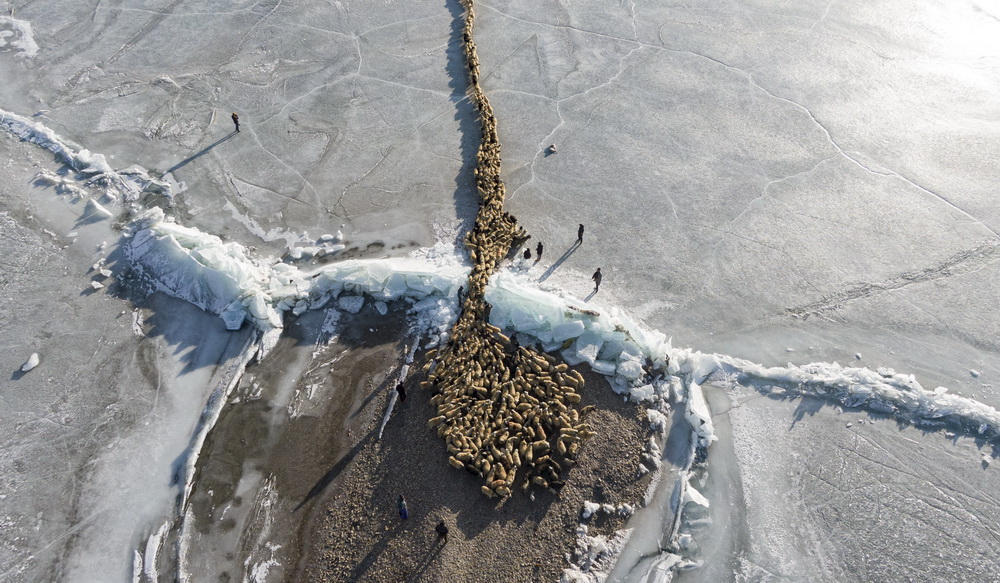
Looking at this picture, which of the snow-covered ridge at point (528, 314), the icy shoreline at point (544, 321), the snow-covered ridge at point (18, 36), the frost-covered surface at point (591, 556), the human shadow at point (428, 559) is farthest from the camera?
the snow-covered ridge at point (18, 36)

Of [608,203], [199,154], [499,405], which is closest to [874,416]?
[499,405]

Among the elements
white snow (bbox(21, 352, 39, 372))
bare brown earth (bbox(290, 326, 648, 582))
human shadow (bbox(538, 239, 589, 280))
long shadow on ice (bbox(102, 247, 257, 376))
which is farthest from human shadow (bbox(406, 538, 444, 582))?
white snow (bbox(21, 352, 39, 372))

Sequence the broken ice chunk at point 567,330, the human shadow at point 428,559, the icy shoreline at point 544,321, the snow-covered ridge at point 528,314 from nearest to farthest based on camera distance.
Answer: the human shadow at point 428,559 → the icy shoreline at point 544,321 → the snow-covered ridge at point 528,314 → the broken ice chunk at point 567,330

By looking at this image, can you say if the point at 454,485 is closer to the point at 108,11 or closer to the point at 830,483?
the point at 830,483

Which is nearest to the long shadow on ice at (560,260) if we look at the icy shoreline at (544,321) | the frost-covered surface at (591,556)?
the icy shoreline at (544,321)

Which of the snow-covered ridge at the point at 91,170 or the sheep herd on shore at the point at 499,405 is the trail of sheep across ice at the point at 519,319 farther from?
the snow-covered ridge at the point at 91,170

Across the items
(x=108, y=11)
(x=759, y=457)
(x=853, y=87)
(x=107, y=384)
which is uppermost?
(x=853, y=87)

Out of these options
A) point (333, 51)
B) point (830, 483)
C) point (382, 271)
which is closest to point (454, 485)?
point (382, 271)
